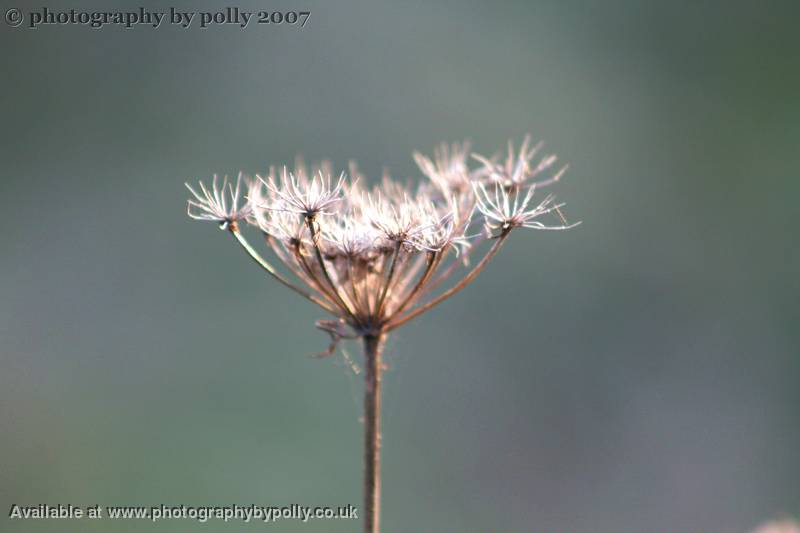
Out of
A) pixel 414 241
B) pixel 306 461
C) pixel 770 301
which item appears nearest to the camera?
pixel 414 241

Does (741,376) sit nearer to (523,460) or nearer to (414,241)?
(523,460)

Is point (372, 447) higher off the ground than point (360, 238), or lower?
lower

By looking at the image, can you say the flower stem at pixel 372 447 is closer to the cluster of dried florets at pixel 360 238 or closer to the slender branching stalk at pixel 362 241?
the slender branching stalk at pixel 362 241

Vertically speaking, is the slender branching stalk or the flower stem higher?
the slender branching stalk

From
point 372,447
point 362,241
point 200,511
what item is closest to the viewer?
point 372,447

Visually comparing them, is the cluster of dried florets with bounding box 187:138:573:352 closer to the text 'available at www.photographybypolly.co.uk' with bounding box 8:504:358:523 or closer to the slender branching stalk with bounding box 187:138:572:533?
the slender branching stalk with bounding box 187:138:572:533

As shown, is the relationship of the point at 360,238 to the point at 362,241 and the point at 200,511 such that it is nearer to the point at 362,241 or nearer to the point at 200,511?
the point at 362,241

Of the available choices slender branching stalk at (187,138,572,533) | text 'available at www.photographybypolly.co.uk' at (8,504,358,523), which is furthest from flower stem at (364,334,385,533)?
text 'available at www.photographybypolly.co.uk' at (8,504,358,523)

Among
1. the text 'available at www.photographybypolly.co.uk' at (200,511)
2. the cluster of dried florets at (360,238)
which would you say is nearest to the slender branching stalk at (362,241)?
the cluster of dried florets at (360,238)

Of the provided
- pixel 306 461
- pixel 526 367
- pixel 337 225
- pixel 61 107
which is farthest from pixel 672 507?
pixel 61 107

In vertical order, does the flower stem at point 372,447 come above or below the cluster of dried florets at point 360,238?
below

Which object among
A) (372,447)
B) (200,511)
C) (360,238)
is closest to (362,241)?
(360,238)
